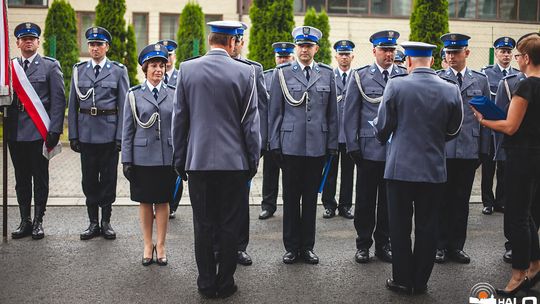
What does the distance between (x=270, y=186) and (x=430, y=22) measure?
10.6 m

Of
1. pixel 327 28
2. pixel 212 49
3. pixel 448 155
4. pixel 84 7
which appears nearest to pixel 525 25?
pixel 327 28

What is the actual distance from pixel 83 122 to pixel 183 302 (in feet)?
9.48

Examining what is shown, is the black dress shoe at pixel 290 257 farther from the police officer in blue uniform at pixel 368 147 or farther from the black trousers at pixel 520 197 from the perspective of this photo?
the black trousers at pixel 520 197

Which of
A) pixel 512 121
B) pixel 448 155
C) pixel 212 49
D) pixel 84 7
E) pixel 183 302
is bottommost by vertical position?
pixel 183 302

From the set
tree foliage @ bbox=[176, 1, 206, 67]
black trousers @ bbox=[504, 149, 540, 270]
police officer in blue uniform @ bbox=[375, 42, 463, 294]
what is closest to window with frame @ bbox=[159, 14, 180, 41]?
tree foliage @ bbox=[176, 1, 206, 67]

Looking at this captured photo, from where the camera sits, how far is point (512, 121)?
16.6ft

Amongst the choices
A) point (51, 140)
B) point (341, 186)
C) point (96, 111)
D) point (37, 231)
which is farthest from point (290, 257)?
point (51, 140)

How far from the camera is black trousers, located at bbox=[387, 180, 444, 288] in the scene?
5.34 metres

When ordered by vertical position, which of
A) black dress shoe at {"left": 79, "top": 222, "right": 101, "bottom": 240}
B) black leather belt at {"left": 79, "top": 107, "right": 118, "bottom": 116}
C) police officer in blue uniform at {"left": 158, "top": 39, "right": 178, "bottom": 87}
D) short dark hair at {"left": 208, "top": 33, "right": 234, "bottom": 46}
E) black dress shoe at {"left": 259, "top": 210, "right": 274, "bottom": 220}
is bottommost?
black dress shoe at {"left": 259, "top": 210, "right": 274, "bottom": 220}

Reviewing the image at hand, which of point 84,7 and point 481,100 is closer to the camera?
point 481,100

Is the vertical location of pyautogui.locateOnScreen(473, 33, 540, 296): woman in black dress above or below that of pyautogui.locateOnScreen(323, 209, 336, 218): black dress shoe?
above

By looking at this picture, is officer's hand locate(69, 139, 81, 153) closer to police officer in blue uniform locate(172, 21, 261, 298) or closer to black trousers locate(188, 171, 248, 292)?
police officer in blue uniform locate(172, 21, 261, 298)

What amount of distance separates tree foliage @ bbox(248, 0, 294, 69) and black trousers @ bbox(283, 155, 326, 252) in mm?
12614

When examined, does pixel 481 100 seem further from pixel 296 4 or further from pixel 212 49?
pixel 296 4
